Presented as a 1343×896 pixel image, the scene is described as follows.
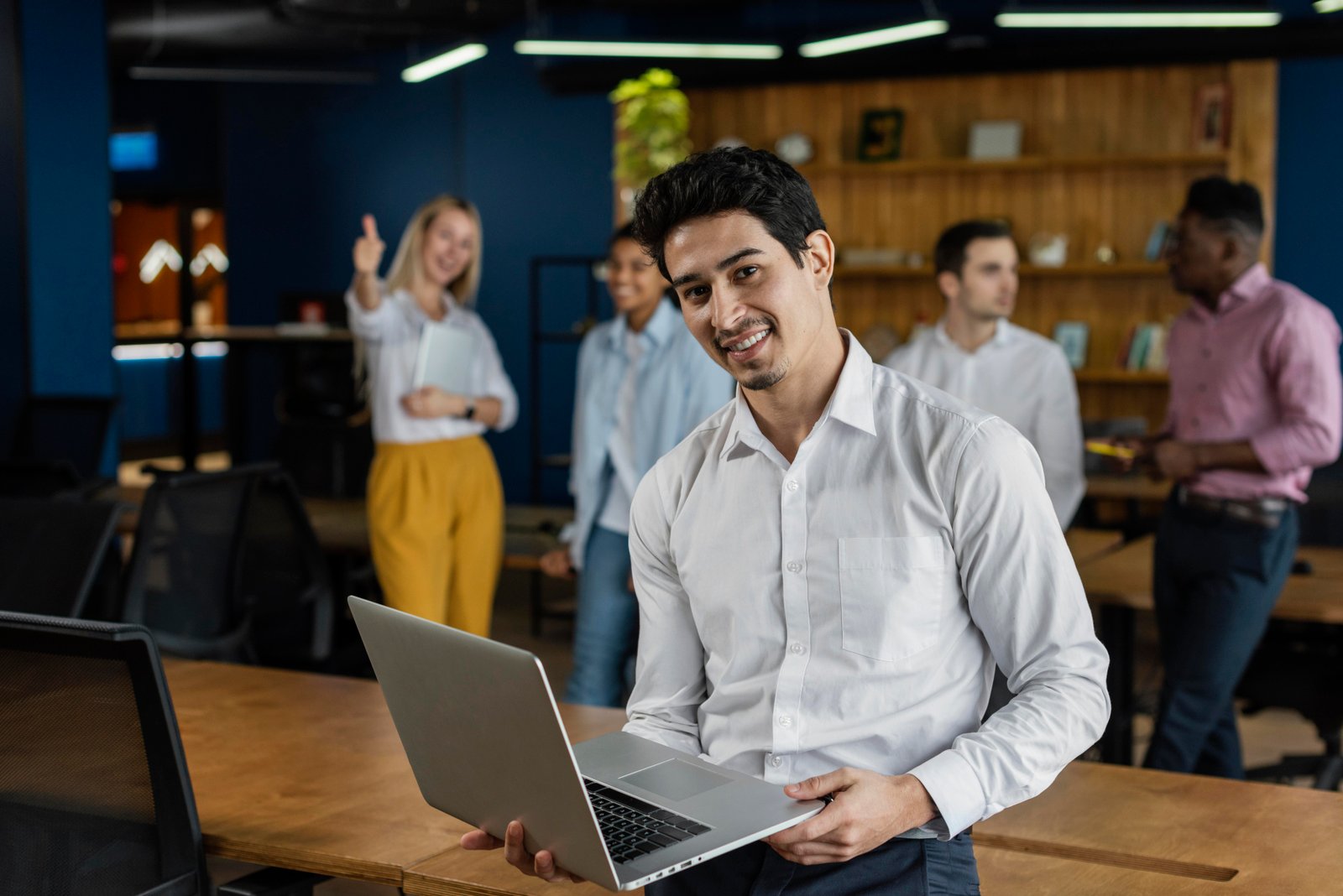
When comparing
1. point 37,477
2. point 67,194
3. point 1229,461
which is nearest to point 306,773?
point 1229,461

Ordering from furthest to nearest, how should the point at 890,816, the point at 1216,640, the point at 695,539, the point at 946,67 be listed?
the point at 946,67 → the point at 1216,640 → the point at 695,539 → the point at 890,816

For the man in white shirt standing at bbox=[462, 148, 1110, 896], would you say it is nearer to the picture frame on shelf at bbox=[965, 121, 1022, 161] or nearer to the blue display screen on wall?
the picture frame on shelf at bbox=[965, 121, 1022, 161]

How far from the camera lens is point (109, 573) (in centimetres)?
425

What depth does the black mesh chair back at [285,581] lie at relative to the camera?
148 inches

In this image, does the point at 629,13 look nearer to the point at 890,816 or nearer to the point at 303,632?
the point at 303,632

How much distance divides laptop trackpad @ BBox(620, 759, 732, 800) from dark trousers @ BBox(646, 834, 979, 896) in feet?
0.37

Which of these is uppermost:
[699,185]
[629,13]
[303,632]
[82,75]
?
[629,13]

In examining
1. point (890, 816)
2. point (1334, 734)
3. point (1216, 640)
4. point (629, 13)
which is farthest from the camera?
point (629, 13)

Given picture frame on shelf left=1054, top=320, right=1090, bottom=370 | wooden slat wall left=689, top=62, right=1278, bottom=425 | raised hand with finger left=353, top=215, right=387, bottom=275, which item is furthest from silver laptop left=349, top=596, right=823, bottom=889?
picture frame on shelf left=1054, top=320, right=1090, bottom=370

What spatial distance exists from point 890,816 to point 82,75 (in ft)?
21.7

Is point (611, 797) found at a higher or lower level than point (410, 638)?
lower

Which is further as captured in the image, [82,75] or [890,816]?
[82,75]

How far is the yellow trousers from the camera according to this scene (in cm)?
408

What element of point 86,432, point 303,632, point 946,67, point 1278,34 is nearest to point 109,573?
point 303,632
